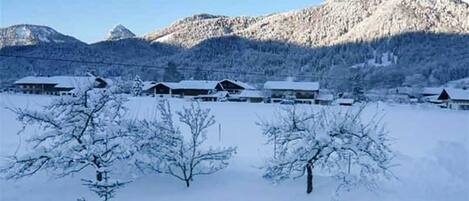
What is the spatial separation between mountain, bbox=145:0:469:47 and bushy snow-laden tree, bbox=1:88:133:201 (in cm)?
14382

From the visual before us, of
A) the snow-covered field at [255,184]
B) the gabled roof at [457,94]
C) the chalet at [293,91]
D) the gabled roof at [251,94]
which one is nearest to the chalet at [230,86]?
the chalet at [293,91]

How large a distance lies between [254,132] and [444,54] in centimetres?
12813

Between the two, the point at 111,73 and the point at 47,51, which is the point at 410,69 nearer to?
the point at 111,73

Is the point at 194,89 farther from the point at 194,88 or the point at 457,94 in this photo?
the point at 457,94

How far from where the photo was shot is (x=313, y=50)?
151 metres

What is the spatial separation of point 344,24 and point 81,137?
17260cm

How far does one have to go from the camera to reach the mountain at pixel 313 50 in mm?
112750

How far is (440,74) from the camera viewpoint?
390ft

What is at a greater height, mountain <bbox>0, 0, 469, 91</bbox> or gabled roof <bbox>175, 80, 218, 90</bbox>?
mountain <bbox>0, 0, 469, 91</bbox>

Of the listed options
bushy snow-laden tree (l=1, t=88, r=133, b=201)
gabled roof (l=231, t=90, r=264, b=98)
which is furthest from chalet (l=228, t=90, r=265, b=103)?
bushy snow-laden tree (l=1, t=88, r=133, b=201)

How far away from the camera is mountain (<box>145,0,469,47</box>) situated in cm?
16100

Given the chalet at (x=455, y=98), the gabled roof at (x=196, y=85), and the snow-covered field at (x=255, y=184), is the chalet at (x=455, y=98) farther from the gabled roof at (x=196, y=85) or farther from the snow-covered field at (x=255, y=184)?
the snow-covered field at (x=255, y=184)

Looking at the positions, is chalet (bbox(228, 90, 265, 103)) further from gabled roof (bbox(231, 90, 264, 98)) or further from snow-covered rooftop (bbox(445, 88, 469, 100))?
snow-covered rooftop (bbox(445, 88, 469, 100))

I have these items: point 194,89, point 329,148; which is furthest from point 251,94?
point 329,148
